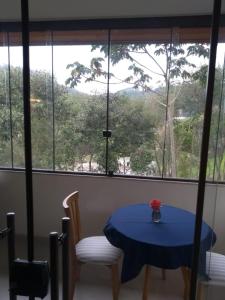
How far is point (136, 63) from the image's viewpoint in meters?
2.84

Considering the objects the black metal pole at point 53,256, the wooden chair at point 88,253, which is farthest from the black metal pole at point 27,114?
the wooden chair at point 88,253

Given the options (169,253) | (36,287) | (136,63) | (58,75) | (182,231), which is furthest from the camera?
(58,75)

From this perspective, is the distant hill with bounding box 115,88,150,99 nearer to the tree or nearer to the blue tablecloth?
the tree

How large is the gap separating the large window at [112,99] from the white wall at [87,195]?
144 millimetres

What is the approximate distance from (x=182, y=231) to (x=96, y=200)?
3.97 ft

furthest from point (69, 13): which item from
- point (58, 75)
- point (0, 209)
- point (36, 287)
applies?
point (36, 287)

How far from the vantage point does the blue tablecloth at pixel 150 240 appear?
1750 mm

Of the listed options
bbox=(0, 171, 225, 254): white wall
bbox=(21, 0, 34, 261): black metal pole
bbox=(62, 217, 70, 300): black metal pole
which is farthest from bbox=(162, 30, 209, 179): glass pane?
bbox=(21, 0, 34, 261): black metal pole

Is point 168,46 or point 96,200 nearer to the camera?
point 168,46

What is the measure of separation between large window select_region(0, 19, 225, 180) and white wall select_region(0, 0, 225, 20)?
0.16 metres

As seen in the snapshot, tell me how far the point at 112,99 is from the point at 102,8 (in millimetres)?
886

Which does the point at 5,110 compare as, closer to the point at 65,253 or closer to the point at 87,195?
the point at 87,195

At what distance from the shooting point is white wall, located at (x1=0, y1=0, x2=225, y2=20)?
2670 mm

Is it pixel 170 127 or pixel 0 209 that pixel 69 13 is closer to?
pixel 170 127
